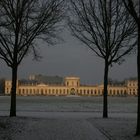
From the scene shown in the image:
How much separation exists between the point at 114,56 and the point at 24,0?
7878 mm

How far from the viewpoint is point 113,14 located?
29.6m

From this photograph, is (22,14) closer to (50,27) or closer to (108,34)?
(50,27)

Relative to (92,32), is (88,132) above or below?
below

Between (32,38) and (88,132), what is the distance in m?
12.9

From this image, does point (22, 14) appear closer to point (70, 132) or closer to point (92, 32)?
point (92, 32)

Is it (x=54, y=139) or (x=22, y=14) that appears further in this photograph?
(x=22, y=14)

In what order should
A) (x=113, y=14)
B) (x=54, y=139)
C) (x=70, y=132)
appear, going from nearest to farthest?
(x=54, y=139) → (x=70, y=132) → (x=113, y=14)

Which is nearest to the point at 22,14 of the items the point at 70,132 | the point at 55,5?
the point at 55,5

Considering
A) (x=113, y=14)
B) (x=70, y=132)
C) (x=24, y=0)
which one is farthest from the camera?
(x=113, y=14)

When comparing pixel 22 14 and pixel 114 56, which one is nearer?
pixel 22 14

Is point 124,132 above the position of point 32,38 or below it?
below

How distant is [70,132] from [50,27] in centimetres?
1357

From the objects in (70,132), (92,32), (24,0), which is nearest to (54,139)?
(70,132)

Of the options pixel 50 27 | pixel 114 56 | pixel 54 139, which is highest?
pixel 50 27
